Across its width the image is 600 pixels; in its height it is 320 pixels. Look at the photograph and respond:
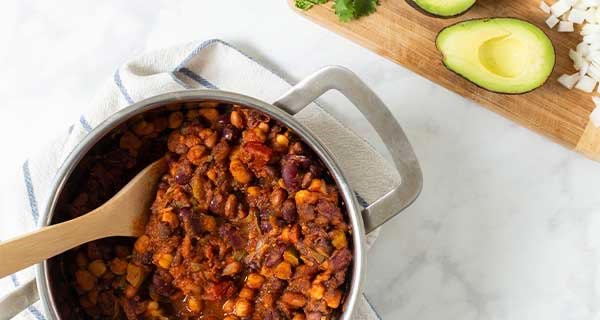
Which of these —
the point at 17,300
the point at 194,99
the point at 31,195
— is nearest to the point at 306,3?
the point at 194,99

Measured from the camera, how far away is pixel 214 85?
2520 mm

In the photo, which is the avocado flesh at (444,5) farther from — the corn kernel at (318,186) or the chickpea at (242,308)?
the chickpea at (242,308)

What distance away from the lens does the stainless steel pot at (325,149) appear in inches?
80.5

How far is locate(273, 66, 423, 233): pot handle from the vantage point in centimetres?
209

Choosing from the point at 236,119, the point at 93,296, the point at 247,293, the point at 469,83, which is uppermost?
the point at 236,119

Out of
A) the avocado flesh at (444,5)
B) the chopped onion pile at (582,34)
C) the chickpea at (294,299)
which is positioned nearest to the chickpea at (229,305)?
the chickpea at (294,299)

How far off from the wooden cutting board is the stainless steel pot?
50 cm

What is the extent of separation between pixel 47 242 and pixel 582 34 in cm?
184

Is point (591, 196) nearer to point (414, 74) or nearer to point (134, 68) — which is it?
point (414, 74)

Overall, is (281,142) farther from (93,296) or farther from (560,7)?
(560,7)

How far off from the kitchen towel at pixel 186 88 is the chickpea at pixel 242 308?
38 cm

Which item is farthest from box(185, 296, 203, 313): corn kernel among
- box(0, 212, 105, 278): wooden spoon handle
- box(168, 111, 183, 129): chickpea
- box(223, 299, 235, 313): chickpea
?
box(168, 111, 183, 129): chickpea

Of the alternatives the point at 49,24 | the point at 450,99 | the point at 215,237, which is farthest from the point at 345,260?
the point at 49,24

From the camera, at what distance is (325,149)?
2074mm
